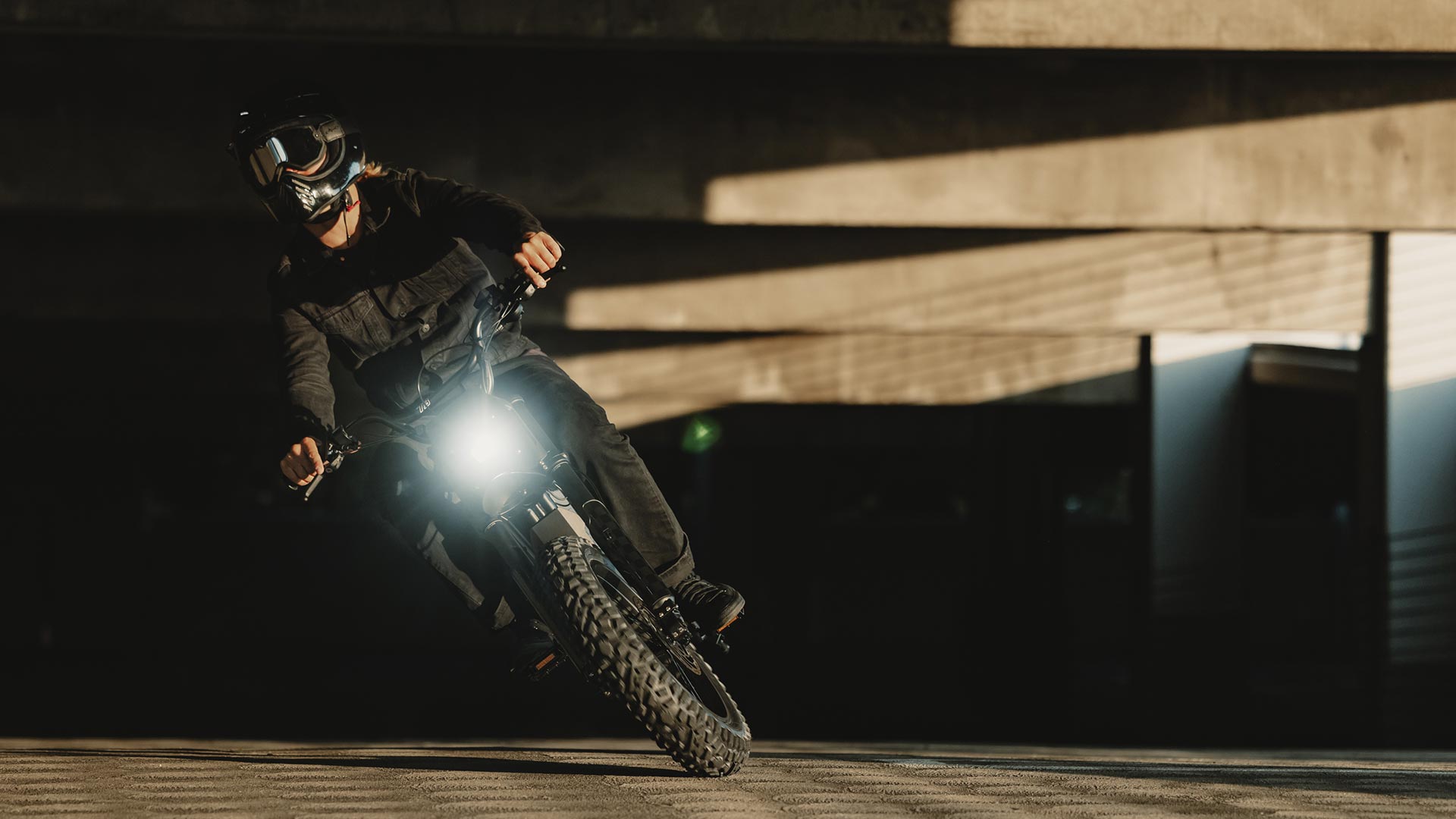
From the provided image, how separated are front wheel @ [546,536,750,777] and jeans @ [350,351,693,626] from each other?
26 cm

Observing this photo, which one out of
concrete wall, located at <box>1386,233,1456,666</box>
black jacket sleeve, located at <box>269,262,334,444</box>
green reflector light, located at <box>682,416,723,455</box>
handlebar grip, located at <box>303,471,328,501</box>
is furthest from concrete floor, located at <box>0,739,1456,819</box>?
green reflector light, located at <box>682,416,723,455</box>

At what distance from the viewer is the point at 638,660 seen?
4.18 metres

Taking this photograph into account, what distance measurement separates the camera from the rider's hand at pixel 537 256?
436 cm

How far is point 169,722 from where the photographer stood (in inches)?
551

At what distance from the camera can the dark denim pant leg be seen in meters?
4.60

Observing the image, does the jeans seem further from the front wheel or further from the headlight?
the front wheel

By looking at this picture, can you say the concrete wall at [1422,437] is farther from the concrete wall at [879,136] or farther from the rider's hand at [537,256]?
the rider's hand at [537,256]

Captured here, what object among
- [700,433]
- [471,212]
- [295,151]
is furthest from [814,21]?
[700,433]

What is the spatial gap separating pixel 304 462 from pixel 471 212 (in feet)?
3.17

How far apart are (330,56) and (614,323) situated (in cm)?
400

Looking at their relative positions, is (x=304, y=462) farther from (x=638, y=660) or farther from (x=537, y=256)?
(x=638, y=660)

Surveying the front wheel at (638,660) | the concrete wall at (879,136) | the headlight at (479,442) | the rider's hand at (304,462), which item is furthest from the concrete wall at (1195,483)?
the rider's hand at (304,462)

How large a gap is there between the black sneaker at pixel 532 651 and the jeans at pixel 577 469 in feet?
0.34

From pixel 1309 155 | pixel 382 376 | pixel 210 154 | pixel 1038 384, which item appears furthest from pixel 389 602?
pixel 382 376
